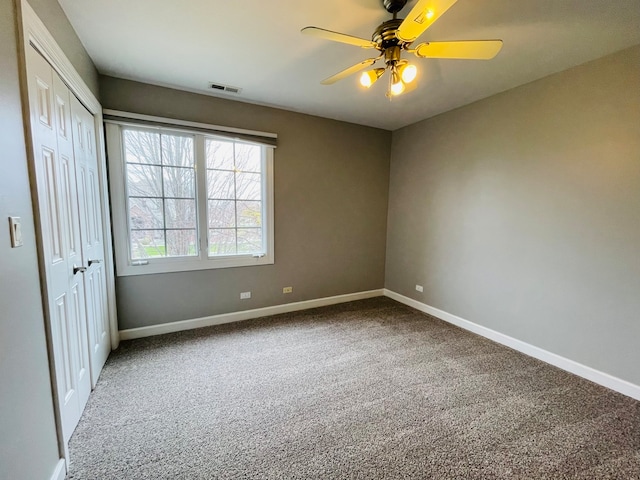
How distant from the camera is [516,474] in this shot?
1.43m

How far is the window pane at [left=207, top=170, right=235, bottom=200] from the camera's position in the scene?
10.0 ft

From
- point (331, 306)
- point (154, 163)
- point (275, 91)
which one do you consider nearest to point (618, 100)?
point (275, 91)

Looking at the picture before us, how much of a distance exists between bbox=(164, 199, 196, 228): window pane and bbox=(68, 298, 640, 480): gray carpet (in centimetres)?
120

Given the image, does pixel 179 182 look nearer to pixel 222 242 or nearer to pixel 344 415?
pixel 222 242

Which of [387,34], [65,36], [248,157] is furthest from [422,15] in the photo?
[248,157]

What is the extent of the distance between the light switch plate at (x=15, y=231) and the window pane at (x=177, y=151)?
1.89 metres

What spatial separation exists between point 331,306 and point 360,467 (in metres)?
2.44

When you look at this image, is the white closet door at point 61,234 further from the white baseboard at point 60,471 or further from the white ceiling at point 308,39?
the white ceiling at point 308,39

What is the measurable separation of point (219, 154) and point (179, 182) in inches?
21.0

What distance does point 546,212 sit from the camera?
2480 millimetres

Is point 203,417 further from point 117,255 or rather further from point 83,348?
→ point 117,255

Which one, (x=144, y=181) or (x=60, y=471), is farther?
(x=144, y=181)

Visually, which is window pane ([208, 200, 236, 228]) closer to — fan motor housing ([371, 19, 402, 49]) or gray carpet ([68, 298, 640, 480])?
gray carpet ([68, 298, 640, 480])

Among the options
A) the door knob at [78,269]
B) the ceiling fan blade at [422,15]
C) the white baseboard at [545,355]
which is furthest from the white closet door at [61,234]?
the white baseboard at [545,355]
